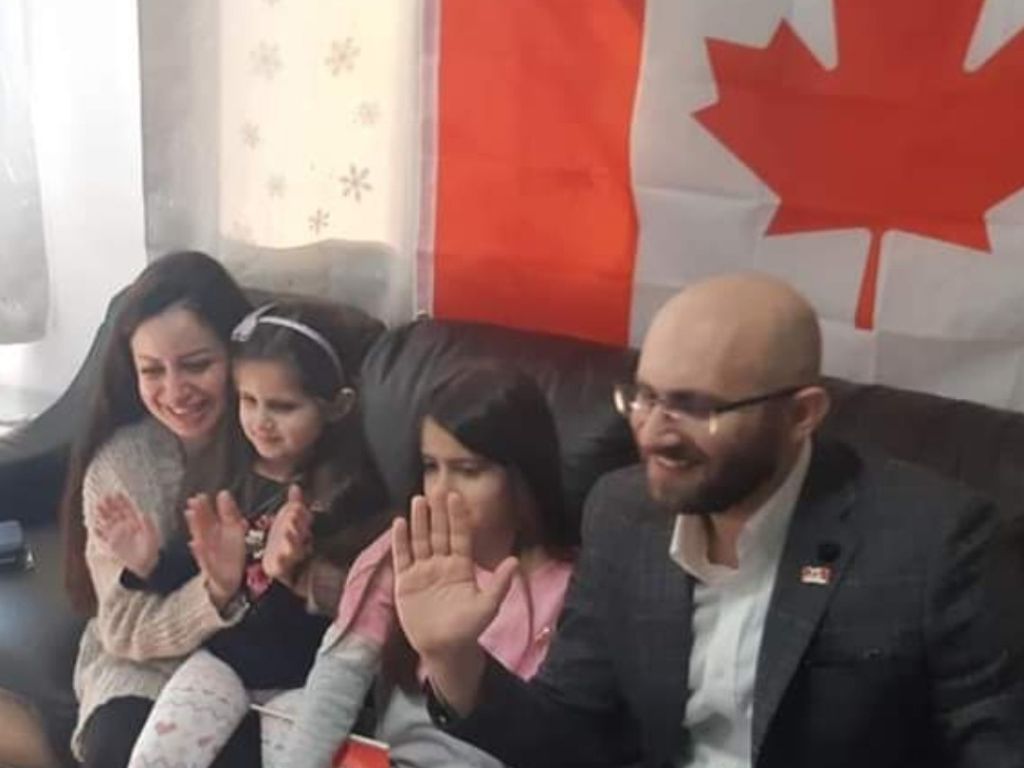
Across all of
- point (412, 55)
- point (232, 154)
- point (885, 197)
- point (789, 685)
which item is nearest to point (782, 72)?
point (885, 197)

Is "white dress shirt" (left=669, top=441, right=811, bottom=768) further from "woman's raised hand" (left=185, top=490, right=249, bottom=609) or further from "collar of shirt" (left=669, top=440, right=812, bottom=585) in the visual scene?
"woman's raised hand" (left=185, top=490, right=249, bottom=609)

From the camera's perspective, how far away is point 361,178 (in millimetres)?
1691

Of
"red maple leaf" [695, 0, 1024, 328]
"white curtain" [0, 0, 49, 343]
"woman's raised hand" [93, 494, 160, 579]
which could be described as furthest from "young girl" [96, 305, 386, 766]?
"red maple leaf" [695, 0, 1024, 328]

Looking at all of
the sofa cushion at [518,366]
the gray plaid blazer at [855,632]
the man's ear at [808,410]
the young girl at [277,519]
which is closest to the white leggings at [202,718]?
the young girl at [277,519]

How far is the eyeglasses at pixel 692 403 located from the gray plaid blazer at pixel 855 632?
69 millimetres

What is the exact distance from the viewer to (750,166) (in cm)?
140

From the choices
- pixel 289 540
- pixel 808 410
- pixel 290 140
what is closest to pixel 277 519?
pixel 289 540

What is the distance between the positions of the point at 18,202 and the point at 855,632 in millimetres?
1223

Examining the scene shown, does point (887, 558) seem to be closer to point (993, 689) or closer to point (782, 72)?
point (993, 689)

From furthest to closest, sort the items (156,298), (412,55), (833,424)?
(156,298) < (412,55) < (833,424)

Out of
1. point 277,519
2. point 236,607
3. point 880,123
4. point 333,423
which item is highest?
point 880,123

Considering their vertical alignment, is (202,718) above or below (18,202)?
below

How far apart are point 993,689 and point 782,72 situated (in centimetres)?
57

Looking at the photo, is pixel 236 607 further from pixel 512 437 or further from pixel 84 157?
pixel 84 157
